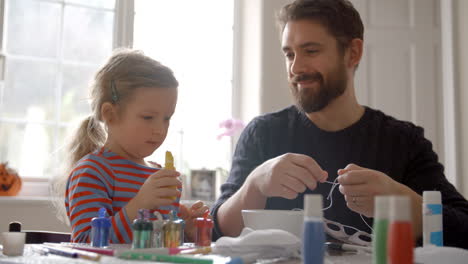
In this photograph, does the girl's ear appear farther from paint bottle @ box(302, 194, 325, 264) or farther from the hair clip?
paint bottle @ box(302, 194, 325, 264)

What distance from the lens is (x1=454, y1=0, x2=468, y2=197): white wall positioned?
3045mm

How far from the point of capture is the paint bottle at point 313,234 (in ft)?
1.93

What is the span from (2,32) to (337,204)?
199cm

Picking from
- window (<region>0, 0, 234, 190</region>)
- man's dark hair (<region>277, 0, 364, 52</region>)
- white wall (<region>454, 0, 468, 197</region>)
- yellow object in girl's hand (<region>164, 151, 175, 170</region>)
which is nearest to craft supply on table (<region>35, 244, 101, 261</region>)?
yellow object in girl's hand (<region>164, 151, 175, 170</region>)

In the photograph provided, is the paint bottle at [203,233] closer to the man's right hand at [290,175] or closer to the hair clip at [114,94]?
the man's right hand at [290,175]

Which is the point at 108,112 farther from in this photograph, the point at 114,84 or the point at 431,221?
the point at 431,221

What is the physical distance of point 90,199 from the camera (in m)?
1.07

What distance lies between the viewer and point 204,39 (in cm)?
333

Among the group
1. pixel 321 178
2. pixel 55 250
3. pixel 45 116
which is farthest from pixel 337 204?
pixel 45 116

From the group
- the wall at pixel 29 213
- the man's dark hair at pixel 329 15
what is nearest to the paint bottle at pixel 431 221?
the man's dark hair at pixel 329 15

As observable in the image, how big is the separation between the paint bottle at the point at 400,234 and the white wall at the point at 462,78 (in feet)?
9.12

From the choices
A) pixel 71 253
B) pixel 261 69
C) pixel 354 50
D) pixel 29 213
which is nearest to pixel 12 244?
pixel 71 253

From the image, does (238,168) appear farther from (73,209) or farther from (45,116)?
(45,116)

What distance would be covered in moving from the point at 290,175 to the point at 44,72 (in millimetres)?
2033
